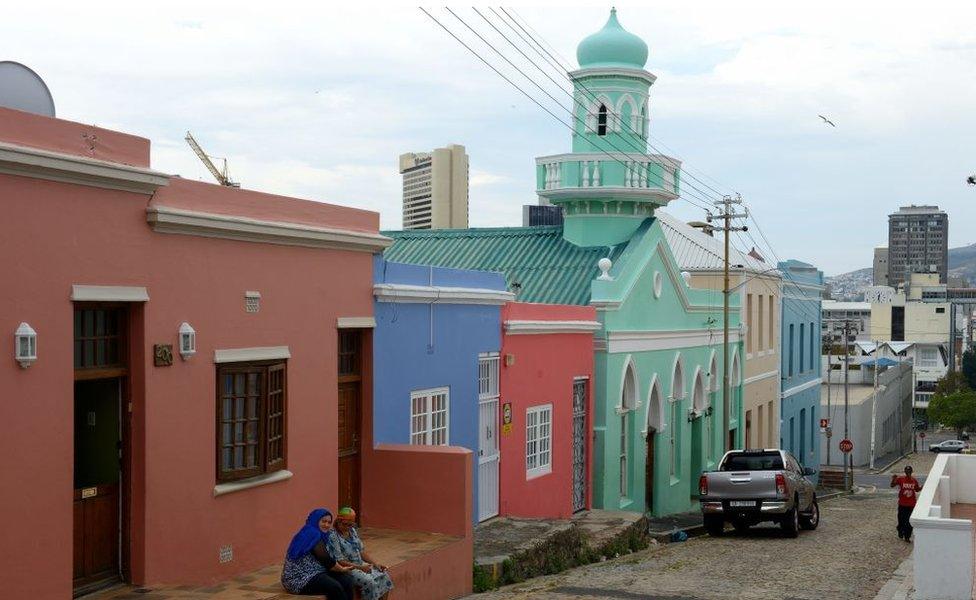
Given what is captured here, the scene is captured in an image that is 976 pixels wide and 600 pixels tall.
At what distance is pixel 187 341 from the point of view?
10320mm

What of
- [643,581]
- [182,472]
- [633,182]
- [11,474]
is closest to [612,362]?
[633,182]

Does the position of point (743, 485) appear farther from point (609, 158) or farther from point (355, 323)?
point (355, 323)

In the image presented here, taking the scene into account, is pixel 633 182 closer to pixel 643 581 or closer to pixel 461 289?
pixel 461 289

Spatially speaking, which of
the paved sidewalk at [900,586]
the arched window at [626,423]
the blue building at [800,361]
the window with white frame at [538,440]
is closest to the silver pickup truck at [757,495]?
the window with white frame at [538,440]

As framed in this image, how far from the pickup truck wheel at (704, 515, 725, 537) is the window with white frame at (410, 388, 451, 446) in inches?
253

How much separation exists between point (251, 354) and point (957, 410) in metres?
83.9

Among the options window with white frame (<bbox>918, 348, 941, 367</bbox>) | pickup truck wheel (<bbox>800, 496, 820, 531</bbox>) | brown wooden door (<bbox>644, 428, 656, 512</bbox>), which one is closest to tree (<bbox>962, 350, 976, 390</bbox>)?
window with white frame (<bbox>918, 348, 941, 367</bbox>)

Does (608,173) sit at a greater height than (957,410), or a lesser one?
greater

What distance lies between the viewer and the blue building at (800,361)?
39031 millimetres

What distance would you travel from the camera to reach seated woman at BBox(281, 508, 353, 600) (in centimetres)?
976

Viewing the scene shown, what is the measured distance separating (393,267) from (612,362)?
8721 millimetres

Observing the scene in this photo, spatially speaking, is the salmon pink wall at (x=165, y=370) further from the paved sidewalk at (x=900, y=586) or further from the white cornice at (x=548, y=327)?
the paved sidewalk at (x=900, y=586)

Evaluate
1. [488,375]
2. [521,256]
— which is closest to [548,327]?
[488,375]

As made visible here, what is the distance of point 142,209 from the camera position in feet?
32.1
